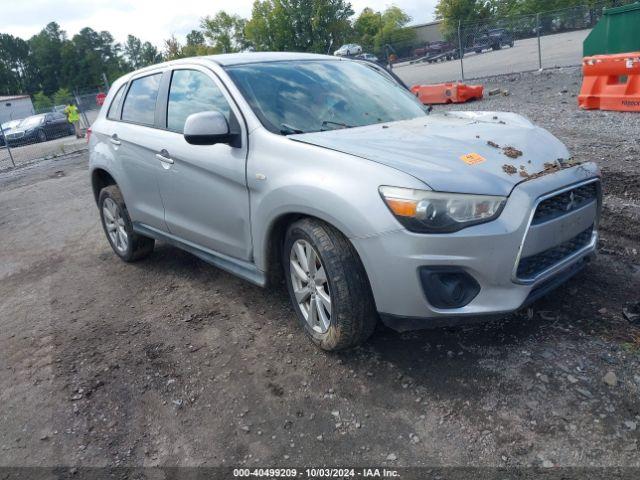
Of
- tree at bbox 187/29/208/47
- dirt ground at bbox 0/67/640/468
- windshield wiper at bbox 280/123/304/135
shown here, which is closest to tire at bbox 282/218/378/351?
dirt ground at bbox 0/67/640/468

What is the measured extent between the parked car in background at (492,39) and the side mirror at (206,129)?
69.2 feet

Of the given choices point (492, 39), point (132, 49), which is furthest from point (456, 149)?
point (132, 49)

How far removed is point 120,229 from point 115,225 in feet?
0.38

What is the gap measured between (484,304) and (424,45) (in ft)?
116

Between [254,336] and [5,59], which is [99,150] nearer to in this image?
[254,336]

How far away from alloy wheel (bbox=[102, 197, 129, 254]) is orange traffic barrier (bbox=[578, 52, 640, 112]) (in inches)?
325

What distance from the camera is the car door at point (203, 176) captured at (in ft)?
11.6

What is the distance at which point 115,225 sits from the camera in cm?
539

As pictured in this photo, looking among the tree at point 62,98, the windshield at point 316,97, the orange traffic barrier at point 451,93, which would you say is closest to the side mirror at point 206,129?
the windshield at point 316,97

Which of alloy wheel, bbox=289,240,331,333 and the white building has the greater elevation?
the white building

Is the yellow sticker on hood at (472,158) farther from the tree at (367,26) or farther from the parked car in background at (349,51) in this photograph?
the tree at (367,26)

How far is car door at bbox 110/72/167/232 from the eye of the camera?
4.40 metres

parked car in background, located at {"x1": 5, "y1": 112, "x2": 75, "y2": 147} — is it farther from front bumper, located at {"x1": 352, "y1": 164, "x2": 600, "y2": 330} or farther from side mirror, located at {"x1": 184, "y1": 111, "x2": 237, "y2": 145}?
front bumper, located at {"x1": 352, "y1": 164, "x2": 600, "y2": 330}

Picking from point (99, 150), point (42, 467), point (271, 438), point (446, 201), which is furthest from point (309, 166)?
point (99, 150)
